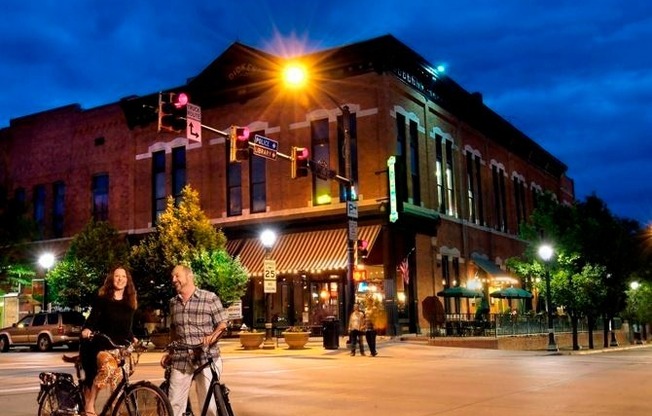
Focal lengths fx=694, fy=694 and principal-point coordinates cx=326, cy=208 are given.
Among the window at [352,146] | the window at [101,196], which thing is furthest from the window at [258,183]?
the window at [101,196]

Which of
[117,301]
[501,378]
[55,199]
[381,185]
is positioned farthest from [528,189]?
[117,301]

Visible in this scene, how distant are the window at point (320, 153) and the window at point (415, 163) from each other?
3874 mm

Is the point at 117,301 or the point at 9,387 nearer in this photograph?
the point at 117,301

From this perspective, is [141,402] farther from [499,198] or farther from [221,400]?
[499,198]

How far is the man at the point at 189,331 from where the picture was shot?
7199mm

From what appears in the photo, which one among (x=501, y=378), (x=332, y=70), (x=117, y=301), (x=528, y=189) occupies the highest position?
(x=332, y=70)

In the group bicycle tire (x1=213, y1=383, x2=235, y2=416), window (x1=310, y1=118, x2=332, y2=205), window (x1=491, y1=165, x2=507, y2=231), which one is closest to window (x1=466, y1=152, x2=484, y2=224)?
window (x1=491, y1=165, x2=507, y2=231)

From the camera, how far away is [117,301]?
7.87 m

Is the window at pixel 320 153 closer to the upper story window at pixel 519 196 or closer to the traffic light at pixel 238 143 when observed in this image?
the traffic light at pixel 238 143

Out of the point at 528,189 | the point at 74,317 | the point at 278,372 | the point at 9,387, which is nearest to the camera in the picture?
the point at 9,387

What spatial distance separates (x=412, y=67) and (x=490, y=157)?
12.4 m

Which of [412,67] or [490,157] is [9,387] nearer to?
[412,67]

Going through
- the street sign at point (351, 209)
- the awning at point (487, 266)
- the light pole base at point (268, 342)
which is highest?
the street sign at point (351, 209)

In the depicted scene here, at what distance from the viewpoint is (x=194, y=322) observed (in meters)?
7.34
